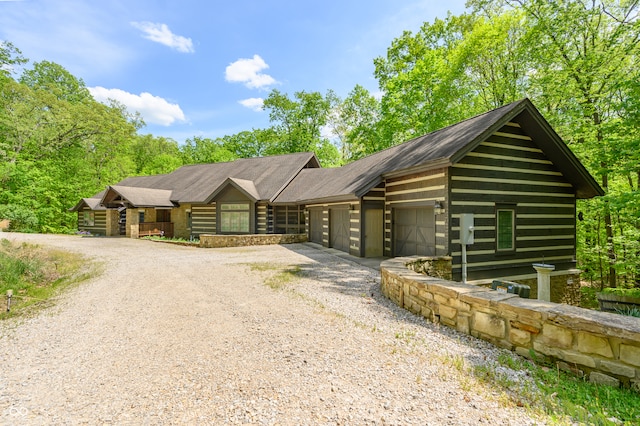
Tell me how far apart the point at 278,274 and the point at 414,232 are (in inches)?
202

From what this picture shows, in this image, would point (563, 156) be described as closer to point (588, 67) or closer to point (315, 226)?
point (588, 67)

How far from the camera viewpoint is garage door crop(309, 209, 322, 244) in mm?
16691

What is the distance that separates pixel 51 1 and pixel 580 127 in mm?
21104

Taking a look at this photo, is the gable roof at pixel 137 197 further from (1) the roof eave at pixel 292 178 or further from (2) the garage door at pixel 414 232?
(2) the garage door at pixel 414 232

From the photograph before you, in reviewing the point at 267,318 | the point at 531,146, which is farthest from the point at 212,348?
the point at 531,146

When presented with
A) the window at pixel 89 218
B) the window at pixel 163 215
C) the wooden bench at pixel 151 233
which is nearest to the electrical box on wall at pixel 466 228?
the wooden bench at pixel 151 233

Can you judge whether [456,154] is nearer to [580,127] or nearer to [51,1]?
[580,127]

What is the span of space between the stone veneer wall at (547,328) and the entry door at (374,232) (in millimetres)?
6905

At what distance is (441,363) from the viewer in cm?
364

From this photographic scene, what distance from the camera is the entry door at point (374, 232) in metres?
12.3

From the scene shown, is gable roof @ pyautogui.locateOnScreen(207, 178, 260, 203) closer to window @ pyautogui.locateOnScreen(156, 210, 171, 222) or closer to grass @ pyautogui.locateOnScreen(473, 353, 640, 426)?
window @ pyautogui.locateOnScreen(156, 210, 171, 222)

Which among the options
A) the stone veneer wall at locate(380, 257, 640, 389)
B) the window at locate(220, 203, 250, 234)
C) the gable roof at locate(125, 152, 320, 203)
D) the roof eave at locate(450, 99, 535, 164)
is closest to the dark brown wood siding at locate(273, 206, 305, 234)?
the gable roof at locate(125, 152, 320, 203)

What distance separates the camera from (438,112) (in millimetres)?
23266

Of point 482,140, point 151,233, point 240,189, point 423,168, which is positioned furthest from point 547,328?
point 151,233
